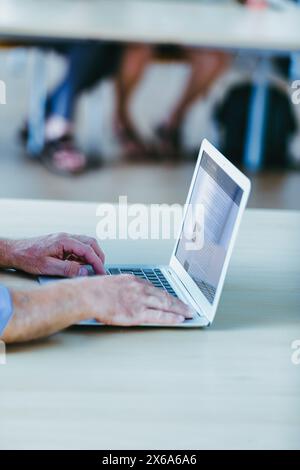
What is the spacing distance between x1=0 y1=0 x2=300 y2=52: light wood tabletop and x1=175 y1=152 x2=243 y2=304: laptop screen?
7.45ft

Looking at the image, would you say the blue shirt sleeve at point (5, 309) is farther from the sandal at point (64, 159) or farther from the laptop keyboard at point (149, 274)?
the sandal at point (64, 159)

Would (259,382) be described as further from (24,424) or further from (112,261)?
(112,261)

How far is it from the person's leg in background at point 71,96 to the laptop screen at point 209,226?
3.57 m

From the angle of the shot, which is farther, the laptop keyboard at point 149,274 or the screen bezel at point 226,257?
the laptop keyboard at point 149,274

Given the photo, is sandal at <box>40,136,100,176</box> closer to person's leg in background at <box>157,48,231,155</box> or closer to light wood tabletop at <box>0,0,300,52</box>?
person's leg in background at <box>157,48,231,155</box>

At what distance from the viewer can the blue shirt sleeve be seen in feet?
4.17

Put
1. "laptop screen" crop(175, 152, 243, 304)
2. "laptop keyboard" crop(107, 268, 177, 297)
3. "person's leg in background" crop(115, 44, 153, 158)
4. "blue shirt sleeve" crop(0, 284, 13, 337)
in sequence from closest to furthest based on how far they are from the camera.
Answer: "blue shirt sleeve" crop(0, 284, 13, 337)
"laptop screen" crop(175, 152, 243, 304)
"laptop keyboard" crop(107, 268, 177, 297)
"person's leg in background" crop(115, 44, 153, 158)

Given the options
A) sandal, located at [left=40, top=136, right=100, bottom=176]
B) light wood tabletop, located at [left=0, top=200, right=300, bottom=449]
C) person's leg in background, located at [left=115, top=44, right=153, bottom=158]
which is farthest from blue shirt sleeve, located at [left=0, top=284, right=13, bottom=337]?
person's leg in background, located at [left=115, top=44, right=153, bottom=158]

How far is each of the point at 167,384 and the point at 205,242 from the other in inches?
13.3

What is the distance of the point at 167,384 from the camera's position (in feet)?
3.95

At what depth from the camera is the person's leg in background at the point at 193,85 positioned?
558 cm

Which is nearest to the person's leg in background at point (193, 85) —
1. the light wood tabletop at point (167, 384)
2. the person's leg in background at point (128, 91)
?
the person's leg in background at point (128, 91)

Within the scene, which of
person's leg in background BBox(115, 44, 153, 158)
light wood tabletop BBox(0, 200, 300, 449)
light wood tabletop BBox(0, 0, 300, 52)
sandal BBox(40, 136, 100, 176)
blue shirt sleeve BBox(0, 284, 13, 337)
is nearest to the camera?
light wood tabletop BBox(0, 200, 300, 449)
